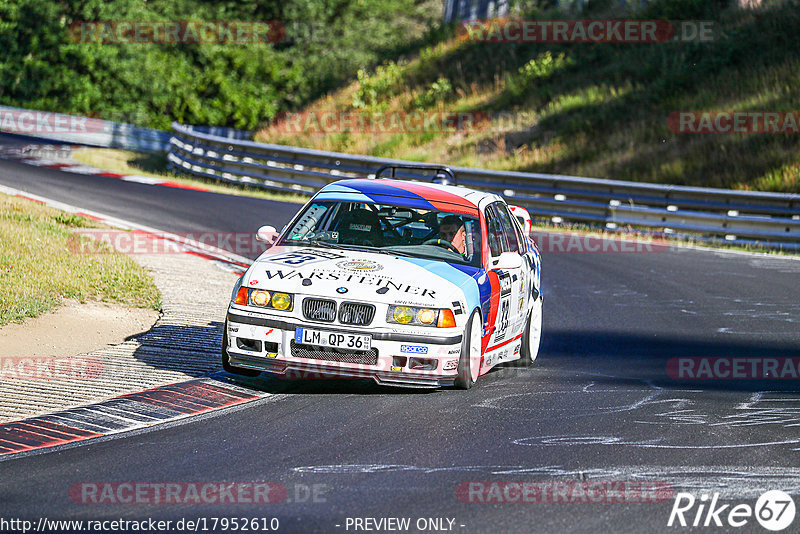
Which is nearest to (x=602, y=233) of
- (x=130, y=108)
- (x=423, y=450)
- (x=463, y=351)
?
(x=463, y=351)

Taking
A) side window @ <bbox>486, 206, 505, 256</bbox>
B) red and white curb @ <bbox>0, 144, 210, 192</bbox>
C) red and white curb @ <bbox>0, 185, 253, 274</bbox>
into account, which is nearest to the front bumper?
side window @ <bbox>486, 206, 505, 256</bbox>

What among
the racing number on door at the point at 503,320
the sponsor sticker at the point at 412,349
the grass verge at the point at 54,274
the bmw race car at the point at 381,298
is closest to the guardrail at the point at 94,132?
the grass verge at the point at 54,274

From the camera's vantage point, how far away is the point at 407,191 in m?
9.30

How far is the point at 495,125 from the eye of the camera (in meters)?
31.6

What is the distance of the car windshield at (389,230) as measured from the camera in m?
8.70

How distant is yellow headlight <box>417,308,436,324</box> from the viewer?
7.66m

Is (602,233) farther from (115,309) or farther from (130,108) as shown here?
(130,108)

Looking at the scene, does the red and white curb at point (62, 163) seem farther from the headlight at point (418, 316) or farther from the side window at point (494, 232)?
the headlight at point (418, 316)

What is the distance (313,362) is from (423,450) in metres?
1.54

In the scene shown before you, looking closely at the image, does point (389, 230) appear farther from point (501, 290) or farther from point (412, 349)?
point (412, 349)

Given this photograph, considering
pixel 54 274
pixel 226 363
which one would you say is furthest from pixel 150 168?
pixel 226 363

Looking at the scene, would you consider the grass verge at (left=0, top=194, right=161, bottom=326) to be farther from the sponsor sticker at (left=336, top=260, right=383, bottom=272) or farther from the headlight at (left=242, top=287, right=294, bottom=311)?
the sponsor sticker at (left=336, top=260, right=383, bottom=272)

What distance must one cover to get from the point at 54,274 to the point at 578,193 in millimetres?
12445

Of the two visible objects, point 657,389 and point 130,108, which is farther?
point 130,108
